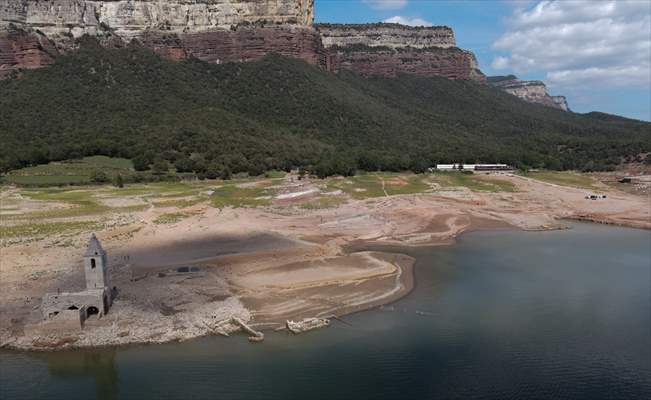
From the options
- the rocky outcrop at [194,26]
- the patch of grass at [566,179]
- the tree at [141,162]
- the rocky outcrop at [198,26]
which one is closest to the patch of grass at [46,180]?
the tree at [141,162]

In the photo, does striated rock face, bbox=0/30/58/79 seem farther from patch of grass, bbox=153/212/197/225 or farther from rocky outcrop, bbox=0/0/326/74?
patch of grass, bbox=153/212/197/225

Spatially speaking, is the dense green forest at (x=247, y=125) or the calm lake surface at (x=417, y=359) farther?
the dense green forest at (x=247, y=125)

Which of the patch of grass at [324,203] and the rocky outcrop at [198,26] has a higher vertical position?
the rocky outcrop at [198,26]

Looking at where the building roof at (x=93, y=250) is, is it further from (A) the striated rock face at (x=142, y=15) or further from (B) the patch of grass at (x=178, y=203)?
(A) the striated rock face at (x=142, y=15)

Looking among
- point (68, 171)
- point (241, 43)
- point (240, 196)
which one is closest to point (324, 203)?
point (240, 196)

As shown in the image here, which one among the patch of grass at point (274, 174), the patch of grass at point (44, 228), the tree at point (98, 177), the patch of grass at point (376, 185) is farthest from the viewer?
the patch of grass at point (274, 174)

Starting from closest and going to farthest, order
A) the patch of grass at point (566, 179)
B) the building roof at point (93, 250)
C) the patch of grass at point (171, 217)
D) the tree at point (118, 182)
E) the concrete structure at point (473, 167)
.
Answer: the building roof at point (93, 250) < the patch of grass at point (171, 217) < the tree at point (118, 182) < the patch of grass at point (566, 179) < the concrete structure at point (473, 167)

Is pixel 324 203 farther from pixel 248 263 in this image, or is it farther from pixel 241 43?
pixel 241 43

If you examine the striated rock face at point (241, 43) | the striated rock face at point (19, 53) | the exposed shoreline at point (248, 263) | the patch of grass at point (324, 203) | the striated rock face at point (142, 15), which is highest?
the striated rock face at point (142, 15)
